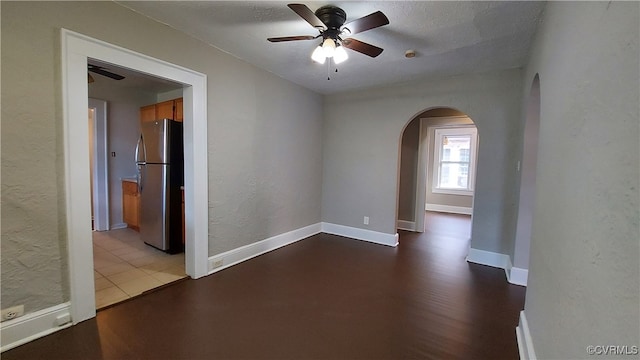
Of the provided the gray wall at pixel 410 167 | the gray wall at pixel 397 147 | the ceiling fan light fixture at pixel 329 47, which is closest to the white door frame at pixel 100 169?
the gray wall at pixel 397 147

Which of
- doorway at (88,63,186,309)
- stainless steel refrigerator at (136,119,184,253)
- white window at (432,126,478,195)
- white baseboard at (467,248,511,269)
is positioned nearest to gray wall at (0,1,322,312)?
stainless steel refrigerator at (136,119,184,253)

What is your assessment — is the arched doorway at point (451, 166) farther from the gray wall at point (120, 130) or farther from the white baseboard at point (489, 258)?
the gray wall at point (120, 130)

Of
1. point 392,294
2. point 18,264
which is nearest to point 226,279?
point 18,264

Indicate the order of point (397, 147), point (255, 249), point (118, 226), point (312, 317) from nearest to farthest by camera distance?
point (312, 317), point (255, 249), point (397, 147), point (118, 226)

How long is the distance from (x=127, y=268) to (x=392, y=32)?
3624mm

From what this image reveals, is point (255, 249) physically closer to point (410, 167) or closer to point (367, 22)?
point (367, 22)

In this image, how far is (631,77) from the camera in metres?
0.70

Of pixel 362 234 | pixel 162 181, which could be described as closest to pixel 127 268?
pixel 162 181

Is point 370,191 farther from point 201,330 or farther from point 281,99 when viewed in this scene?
point 201,330

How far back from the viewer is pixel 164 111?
400 cm

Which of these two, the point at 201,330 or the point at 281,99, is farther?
the point at 281,99

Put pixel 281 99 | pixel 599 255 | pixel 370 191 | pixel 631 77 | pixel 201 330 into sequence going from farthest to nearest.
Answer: pixel 370 191
pixel 281 99
pixel 201 330
pixel 599 255
pixel 631 77

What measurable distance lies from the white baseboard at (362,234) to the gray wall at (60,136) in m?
1.14

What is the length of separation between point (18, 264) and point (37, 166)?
636 mm
